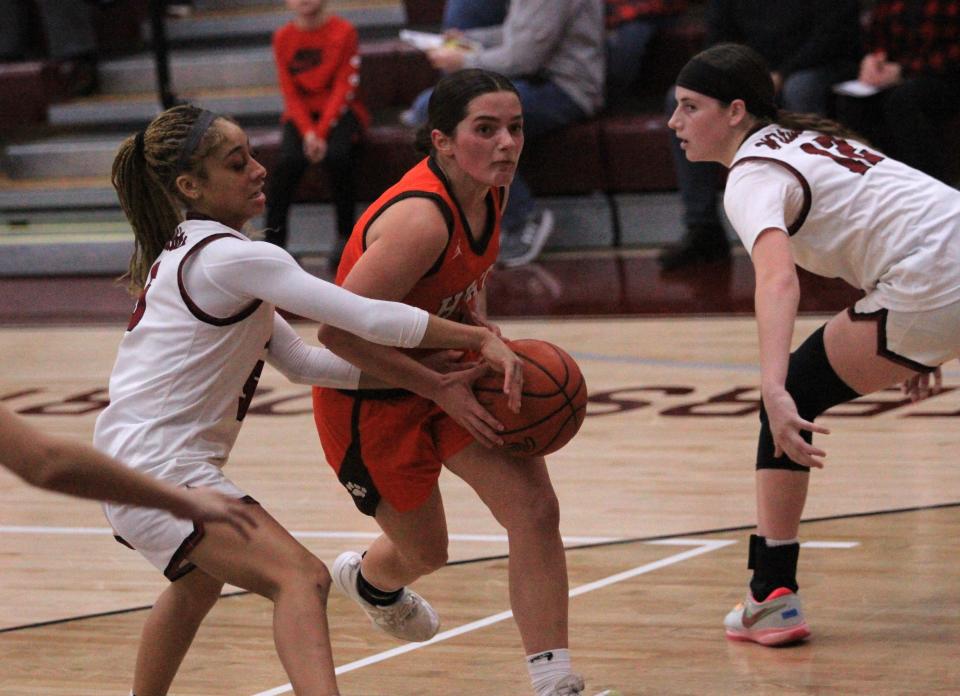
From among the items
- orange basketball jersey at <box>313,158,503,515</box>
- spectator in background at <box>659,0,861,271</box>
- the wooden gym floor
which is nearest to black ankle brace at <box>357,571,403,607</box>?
the wooden gym floor

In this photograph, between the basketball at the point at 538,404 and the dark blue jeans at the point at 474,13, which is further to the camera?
the dark blue jeans at the point at 474,13

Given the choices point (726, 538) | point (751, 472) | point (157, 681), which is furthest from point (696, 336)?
point (157, 681)

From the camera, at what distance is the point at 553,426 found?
3.09m

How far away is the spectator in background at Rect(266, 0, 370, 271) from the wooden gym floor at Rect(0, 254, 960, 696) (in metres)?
2.23

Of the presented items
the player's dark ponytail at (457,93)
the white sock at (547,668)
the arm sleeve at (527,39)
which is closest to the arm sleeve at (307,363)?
the player's dark ponytail at (457,93)

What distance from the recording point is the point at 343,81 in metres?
9.01

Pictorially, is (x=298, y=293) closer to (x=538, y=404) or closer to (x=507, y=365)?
(x=507, y=365)

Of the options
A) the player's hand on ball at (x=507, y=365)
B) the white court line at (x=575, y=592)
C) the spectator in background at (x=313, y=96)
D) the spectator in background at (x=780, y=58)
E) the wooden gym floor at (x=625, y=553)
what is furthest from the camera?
the spectator in background at (x=313, y=96)

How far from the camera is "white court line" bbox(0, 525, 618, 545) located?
14.5 ft

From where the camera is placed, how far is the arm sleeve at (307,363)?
3154 millimetres

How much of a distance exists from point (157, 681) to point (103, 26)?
31.5ft

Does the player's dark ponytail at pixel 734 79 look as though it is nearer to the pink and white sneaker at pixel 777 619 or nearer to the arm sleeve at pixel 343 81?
the pink and white sneaker at pixel 777 619

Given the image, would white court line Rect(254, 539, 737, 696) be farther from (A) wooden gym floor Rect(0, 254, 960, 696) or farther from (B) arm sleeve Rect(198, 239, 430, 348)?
(B) arm sleeve Rect(198, 239, 430, 348)

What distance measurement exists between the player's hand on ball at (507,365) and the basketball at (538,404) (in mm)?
71
